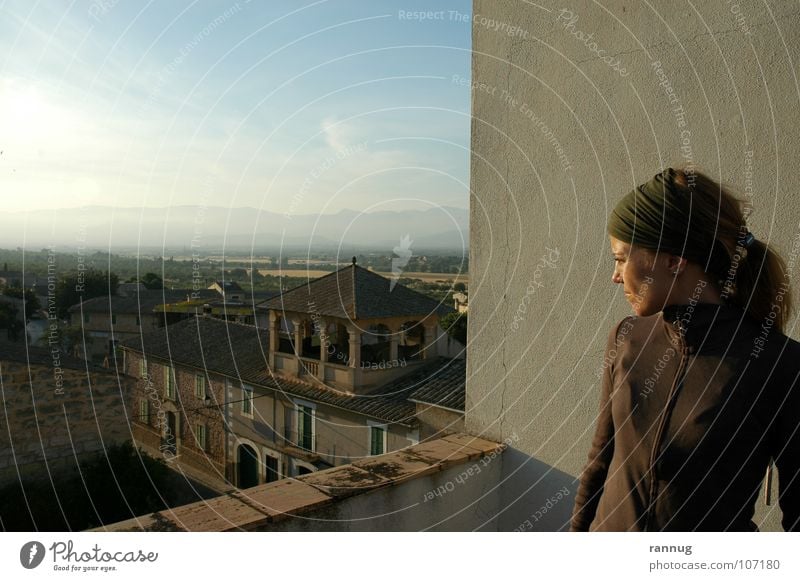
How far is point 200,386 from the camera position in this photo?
625 inches

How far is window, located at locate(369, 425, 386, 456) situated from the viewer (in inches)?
457

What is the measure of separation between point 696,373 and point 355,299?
10.7 m

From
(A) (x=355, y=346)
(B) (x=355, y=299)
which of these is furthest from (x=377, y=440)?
(B) (x=355, y=299)

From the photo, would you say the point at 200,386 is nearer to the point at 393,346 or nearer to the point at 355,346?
the point at 355,346

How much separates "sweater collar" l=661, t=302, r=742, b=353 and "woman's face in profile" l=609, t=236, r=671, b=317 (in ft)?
0.09

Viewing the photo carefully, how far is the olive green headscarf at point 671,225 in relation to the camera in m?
1.10

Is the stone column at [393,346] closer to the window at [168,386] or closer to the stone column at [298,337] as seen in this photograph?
the stone column at [298,337]

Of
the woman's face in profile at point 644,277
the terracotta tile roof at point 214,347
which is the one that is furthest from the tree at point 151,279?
the terracotta tile roof at point 214,347

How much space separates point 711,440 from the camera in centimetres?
104

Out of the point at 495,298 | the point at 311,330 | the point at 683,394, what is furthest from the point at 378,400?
the point at 683,394

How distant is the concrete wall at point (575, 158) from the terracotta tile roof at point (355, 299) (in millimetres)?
8590

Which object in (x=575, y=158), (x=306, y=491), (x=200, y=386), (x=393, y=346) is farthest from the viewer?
(x=200, y=386)
